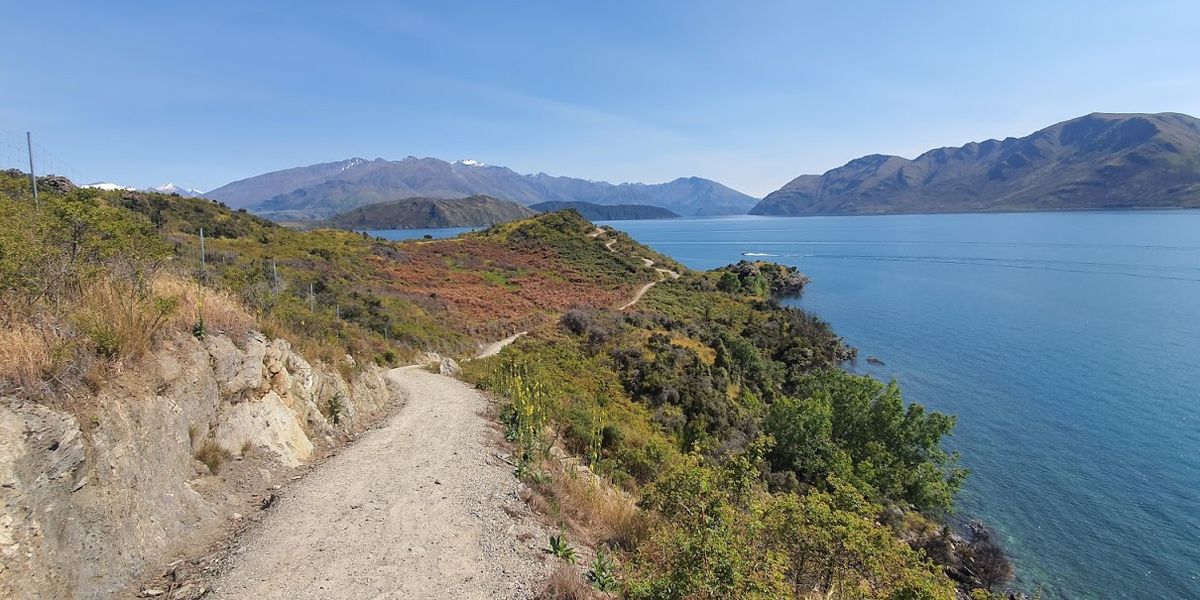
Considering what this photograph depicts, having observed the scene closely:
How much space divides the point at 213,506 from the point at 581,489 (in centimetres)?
602

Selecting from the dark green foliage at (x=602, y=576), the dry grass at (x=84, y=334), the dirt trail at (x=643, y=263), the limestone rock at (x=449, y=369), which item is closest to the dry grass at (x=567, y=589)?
the dark green foliage at (x=602, y=576)

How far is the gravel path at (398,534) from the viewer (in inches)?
267

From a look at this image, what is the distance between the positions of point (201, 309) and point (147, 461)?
365cm

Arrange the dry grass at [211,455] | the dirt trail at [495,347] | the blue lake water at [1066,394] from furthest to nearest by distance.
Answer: the dirt trail at [495,347] → the blue lake water at [1066,394] → the dry grass at [211,455]

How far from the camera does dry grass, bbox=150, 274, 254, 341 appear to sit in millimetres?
9086

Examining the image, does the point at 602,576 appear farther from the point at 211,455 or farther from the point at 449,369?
the point at 449,369

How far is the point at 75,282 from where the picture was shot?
7809 mm

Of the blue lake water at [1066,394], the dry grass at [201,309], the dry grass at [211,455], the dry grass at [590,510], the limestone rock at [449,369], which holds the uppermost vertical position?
the dry grass at [201,309]

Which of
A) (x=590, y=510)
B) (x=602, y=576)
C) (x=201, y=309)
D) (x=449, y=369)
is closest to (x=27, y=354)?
(x=201, y=309)

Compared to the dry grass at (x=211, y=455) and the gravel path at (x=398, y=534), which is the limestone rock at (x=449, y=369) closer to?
the gravel path at (x=398, y=534)

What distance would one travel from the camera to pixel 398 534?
802 cm

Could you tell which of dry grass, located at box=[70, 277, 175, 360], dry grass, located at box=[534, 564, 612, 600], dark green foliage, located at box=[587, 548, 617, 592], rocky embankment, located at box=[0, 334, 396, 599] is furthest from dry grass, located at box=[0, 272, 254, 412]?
dark green foliage, located at box=[587, 548, 617, 592]

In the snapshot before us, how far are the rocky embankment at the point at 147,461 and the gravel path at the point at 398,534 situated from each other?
751 mm

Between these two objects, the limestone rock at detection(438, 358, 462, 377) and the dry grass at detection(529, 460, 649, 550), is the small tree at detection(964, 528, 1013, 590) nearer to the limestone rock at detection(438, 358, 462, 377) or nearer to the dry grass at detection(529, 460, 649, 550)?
the dry grass at detection(529, 460, 649, 550)
